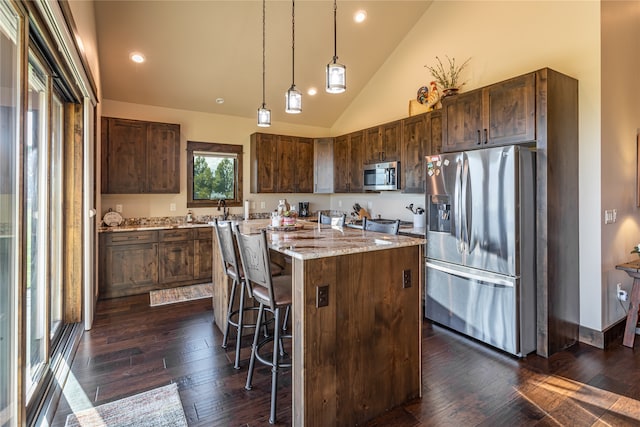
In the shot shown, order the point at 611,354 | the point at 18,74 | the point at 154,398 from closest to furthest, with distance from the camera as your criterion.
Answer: the point at 18,74 < the point at 154,398 < the point at 611,354

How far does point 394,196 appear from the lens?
211 inches

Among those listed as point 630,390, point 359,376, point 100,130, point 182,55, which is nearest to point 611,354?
point 630,390

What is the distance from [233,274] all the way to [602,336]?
328 centimetres

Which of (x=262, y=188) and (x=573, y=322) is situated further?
(x=262, y=188)

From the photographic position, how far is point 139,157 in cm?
482

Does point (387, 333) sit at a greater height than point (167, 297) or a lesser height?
greater

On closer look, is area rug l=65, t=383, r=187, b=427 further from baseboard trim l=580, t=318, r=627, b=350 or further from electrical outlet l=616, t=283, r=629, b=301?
electrical outlet l=616, t=283, r=629, b=301

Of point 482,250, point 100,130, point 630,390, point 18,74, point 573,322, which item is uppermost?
point 100,130

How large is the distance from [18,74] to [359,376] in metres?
2.35

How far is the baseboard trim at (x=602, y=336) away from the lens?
3.00 metres

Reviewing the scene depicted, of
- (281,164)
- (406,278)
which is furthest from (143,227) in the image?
(406,278)

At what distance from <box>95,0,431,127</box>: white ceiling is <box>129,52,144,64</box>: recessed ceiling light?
2.3 inches

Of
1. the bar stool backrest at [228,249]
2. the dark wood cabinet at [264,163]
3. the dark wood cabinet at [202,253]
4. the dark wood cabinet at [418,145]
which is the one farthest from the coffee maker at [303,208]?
the bar stool backrest at [228,249]

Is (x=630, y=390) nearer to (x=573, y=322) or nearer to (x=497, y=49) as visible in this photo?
(x=573, y=322)
